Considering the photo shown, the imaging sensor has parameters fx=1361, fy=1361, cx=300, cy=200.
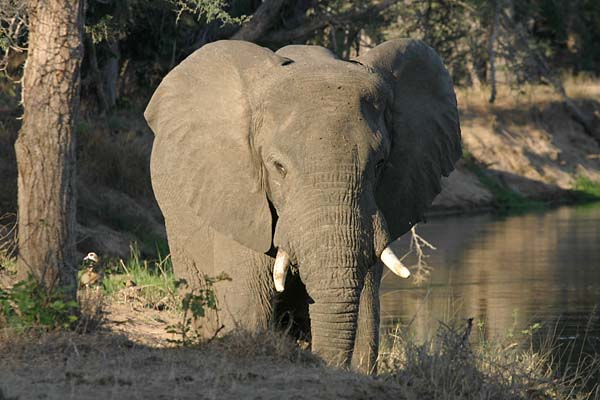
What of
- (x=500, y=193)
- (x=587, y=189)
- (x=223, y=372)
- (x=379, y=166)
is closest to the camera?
(x=223, y=372)

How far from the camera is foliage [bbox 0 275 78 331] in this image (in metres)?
7.95

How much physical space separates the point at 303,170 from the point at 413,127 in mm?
1276

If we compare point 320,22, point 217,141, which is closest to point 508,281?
point 320,22

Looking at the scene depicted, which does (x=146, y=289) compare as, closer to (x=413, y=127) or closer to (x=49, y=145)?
(x=49, y=145)

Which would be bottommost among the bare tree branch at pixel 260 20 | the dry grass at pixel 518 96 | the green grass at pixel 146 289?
the dry grass at pixel 518 96

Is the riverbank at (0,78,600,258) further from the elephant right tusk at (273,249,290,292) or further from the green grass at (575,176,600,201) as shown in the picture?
the elephant right tusk at (273,249,290,292)

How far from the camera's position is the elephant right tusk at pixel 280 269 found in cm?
766

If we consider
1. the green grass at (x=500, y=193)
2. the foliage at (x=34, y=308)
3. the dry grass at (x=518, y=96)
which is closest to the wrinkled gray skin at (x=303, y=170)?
the foliage at (x=34, y=308)

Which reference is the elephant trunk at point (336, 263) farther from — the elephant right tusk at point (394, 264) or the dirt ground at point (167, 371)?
the dirt ground at point (167, 371)

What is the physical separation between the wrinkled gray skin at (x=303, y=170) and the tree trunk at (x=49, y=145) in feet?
2.17

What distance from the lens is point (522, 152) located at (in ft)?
118

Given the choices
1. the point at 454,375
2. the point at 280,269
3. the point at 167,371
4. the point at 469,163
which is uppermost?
the point at 280,269

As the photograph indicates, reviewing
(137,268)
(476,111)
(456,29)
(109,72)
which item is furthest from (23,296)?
(476,111)

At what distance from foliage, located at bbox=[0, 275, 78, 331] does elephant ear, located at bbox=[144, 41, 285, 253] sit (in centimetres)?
106
